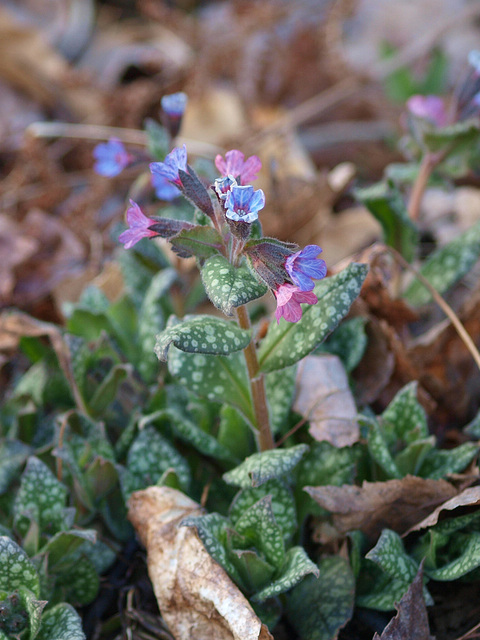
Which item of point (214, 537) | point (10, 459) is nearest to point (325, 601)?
point (214, 537)

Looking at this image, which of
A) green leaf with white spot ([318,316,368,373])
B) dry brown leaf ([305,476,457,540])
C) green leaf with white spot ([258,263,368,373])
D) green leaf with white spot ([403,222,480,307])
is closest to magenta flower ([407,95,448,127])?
green leaf with white spot ([403,222,480,307])

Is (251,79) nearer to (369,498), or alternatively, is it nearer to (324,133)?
(324,133)

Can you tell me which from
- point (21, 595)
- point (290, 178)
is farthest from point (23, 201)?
point (21, 595)

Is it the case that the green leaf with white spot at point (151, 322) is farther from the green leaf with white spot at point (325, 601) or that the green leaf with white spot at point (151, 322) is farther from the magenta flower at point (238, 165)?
the green leaf with white spot at point (325, 601)

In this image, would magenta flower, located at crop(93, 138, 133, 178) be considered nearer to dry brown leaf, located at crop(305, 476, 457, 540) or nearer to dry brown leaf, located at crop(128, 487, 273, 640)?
dry brown leaf, located at crop(128, 487, 273, 640)

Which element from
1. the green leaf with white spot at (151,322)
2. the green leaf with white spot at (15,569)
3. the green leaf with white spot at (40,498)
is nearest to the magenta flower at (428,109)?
the green leaf with white spot at (151,322)
